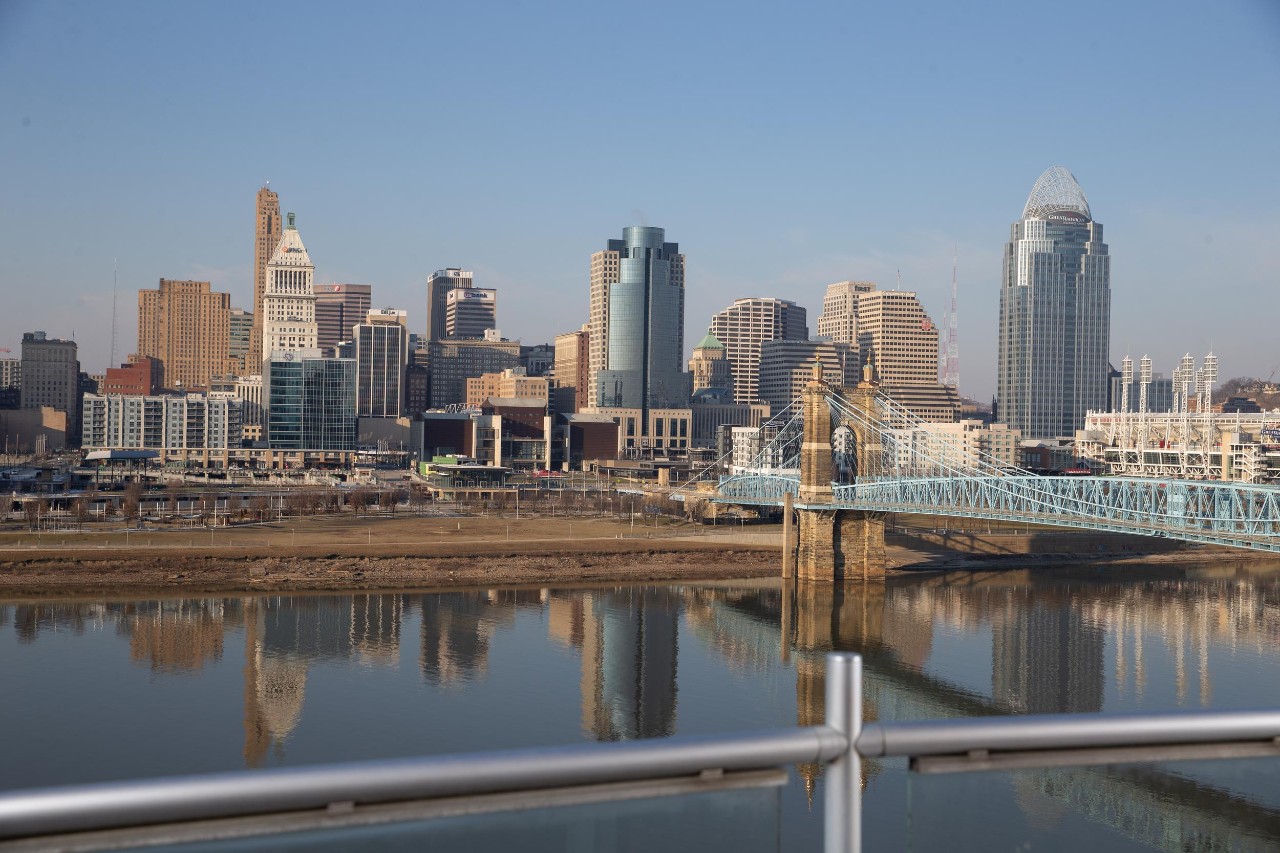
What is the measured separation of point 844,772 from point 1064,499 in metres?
37.3

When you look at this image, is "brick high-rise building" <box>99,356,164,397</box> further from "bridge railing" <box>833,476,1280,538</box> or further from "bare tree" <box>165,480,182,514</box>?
"bridge railing" <box>833,476,1280,538</box>

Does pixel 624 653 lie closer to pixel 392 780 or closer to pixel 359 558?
pixel 359 558

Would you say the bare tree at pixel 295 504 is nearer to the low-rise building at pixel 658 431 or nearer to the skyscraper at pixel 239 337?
the low-rise building at pixel 658 431

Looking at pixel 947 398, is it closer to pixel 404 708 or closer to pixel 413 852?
pixel 404 708

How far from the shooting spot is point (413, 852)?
2273 millimetres

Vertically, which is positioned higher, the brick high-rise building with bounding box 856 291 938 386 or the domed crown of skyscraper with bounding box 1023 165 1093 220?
the domed crown of skyscraper with bounding box 1023 165 1093 220

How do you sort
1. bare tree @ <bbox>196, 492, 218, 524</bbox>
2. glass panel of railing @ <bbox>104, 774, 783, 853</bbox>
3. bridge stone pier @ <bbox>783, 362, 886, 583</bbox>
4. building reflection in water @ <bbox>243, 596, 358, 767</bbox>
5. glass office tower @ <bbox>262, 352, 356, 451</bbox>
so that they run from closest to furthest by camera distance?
glass panel of railing @ <bbox>104, 774, 783, 853</bbox> → building reflection in water @ <bbox>243, 596, 358, 767</bbox> → bridge stone pier @ <bbox>783, 362, 886, 583</bbox> → bare tree @ <bbox>196, 492, 218, 524</bbox> → glass office tower @ <bbox>262, 352, 356, 451</bbox>

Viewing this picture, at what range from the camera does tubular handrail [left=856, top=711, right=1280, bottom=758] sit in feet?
7.98

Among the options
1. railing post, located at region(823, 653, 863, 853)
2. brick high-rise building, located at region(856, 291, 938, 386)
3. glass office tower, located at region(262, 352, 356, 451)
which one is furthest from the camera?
Result: brick high-rise building, located at region(856, 291, 938, 386)

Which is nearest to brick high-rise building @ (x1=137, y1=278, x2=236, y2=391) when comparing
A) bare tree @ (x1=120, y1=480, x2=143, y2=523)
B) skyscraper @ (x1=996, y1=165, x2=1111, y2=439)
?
skyscraper @ (x1=996, y1=165, x2=1111, y2=439)

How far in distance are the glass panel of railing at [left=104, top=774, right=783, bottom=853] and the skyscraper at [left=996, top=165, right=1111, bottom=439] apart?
150495 millimetres

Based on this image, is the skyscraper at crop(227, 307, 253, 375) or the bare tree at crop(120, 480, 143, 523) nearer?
the bare tree at crop(120, 480, 143, 523)

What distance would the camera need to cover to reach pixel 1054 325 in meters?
149

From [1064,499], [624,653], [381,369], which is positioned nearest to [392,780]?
[624,653]
